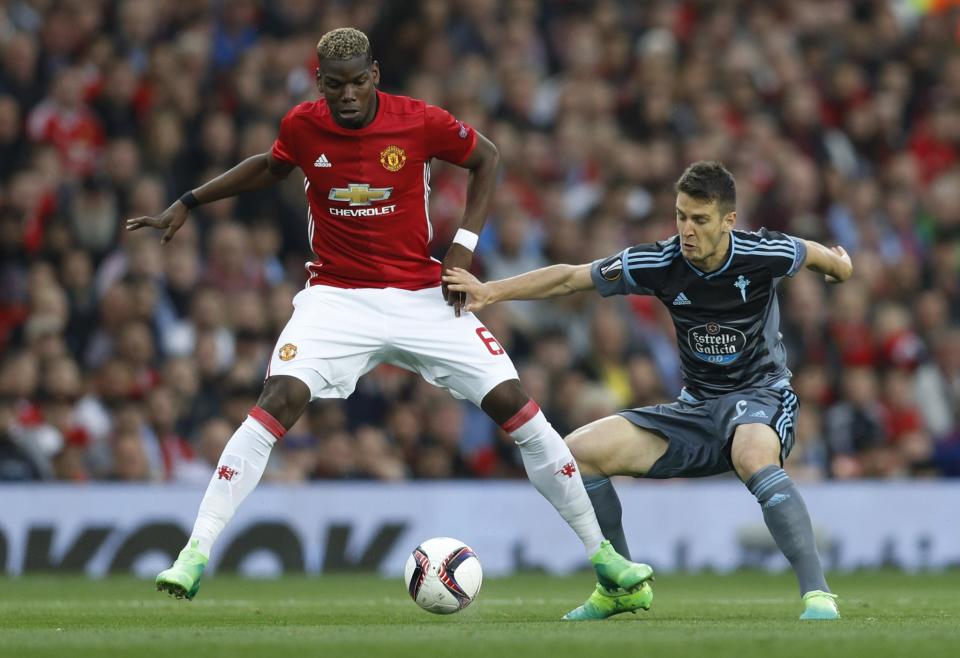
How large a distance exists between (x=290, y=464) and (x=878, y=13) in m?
9.45

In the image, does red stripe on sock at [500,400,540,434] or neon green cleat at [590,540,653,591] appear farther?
red stripe on sock at [500,400,540,434]

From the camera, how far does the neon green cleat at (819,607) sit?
281 inches

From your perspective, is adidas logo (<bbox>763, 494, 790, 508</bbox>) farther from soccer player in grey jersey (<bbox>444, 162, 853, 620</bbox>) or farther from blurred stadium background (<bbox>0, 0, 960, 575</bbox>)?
blurred stadium background (<bbox>0, 0, 960, 575</bbox>)

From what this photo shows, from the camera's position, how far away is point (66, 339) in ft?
41.9

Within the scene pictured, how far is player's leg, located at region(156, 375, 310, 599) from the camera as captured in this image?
7.25 metres

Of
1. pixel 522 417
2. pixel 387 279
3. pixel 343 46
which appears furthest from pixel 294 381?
pixel 343 46

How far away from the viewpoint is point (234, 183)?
802 cm

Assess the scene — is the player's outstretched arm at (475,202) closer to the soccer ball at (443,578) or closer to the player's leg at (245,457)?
the player's leg at (245,457)

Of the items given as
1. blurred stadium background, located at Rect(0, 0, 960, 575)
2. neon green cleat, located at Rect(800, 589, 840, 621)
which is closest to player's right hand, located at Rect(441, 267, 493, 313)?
neon green cleat, located at Rect(800, 589, 840, 621)

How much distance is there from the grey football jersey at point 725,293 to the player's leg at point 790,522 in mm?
525

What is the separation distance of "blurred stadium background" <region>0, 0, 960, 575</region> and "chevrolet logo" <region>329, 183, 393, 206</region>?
15.4 ft

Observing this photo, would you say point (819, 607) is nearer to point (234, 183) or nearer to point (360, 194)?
point (360, 194)

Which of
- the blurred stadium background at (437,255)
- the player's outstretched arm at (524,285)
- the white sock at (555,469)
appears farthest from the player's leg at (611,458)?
the blurred stadium background at (437,255)

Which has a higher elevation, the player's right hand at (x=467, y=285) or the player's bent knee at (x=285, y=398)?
the player's right hand at (x=467, y=285)
